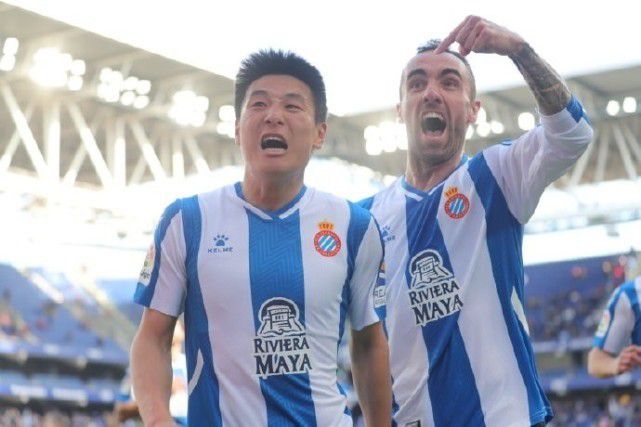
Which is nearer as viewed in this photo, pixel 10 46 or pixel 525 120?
pixel 10 46

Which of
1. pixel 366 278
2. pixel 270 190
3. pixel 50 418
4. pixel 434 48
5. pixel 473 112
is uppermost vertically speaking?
pixel 50 418

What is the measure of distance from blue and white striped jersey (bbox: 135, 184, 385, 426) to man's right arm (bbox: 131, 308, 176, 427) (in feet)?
0.16

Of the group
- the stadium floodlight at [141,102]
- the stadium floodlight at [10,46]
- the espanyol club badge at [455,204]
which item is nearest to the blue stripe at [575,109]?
the espanyol club badge at [455,204]

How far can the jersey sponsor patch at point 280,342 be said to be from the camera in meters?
3.24

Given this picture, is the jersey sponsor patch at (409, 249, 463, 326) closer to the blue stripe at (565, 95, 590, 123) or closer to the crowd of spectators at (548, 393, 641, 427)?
the blue stripe at (565, 95, 590, 123)

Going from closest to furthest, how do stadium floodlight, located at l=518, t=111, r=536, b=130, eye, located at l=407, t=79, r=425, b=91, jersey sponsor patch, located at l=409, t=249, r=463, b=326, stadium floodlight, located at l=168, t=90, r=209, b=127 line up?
jersey sponsor patch, located at l=409, t=249, r=463, b=326
eye, located at l=407, t=79, r=425, b=91
stadium floodlight, located at l=168, t=90, r=209, b=127
stadium floodlight, located at l=518, t=111, r=536, b=130

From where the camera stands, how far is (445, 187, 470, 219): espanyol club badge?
A: 13.6ft

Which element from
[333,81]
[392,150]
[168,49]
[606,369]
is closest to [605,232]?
[392,150]

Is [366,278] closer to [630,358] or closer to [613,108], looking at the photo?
[630,358]

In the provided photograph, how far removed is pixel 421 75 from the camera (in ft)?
14.1

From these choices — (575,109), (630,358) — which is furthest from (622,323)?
(575,109)

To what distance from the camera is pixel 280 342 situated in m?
3.26

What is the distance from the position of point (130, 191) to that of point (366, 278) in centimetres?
2065

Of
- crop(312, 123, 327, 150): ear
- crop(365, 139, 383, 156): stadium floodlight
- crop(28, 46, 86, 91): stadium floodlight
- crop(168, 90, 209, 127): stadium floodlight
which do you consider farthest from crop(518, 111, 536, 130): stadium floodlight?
A: crop(312, 123, 327, 150): ear
